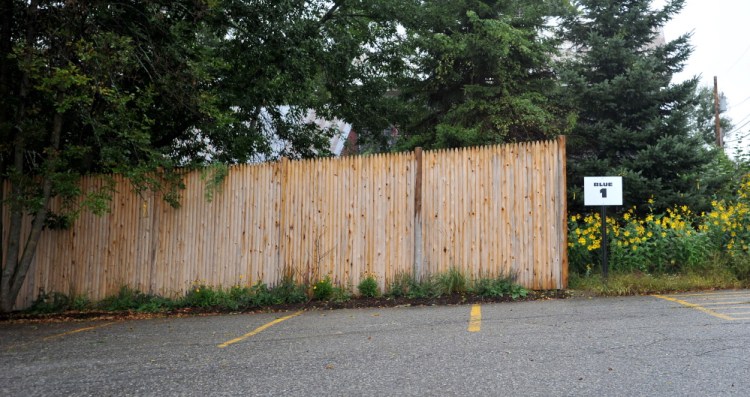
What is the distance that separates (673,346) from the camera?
5102 millimetres

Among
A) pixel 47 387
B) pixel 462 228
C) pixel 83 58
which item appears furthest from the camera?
pixel 462 228

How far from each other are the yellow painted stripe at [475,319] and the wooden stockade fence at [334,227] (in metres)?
1.05

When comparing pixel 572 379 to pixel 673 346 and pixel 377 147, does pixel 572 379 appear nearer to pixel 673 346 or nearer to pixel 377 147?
pixel 673 346

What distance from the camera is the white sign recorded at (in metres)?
8.58

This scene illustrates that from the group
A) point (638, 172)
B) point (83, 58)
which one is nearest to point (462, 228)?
point (638, 172)

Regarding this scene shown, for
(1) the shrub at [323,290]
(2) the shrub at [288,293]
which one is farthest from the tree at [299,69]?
(1) the shrub at [323,290]

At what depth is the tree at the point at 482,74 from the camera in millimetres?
12852

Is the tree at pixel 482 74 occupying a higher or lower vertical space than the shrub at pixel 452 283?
higher

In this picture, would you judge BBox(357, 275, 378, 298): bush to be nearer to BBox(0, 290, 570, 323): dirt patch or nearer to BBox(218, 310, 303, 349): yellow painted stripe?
BBox(0, 290, 570, 323): dirt patch

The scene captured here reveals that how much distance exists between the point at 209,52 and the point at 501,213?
5879mm

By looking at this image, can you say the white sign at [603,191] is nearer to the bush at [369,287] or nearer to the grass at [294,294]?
the grass at [294,294]

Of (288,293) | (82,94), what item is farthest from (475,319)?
(82,94)

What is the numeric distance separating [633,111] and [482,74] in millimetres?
3720

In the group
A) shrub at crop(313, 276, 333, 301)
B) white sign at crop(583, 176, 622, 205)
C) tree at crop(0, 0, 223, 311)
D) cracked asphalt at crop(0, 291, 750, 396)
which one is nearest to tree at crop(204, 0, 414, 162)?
tree at crop(0, 0, 223, 311)
